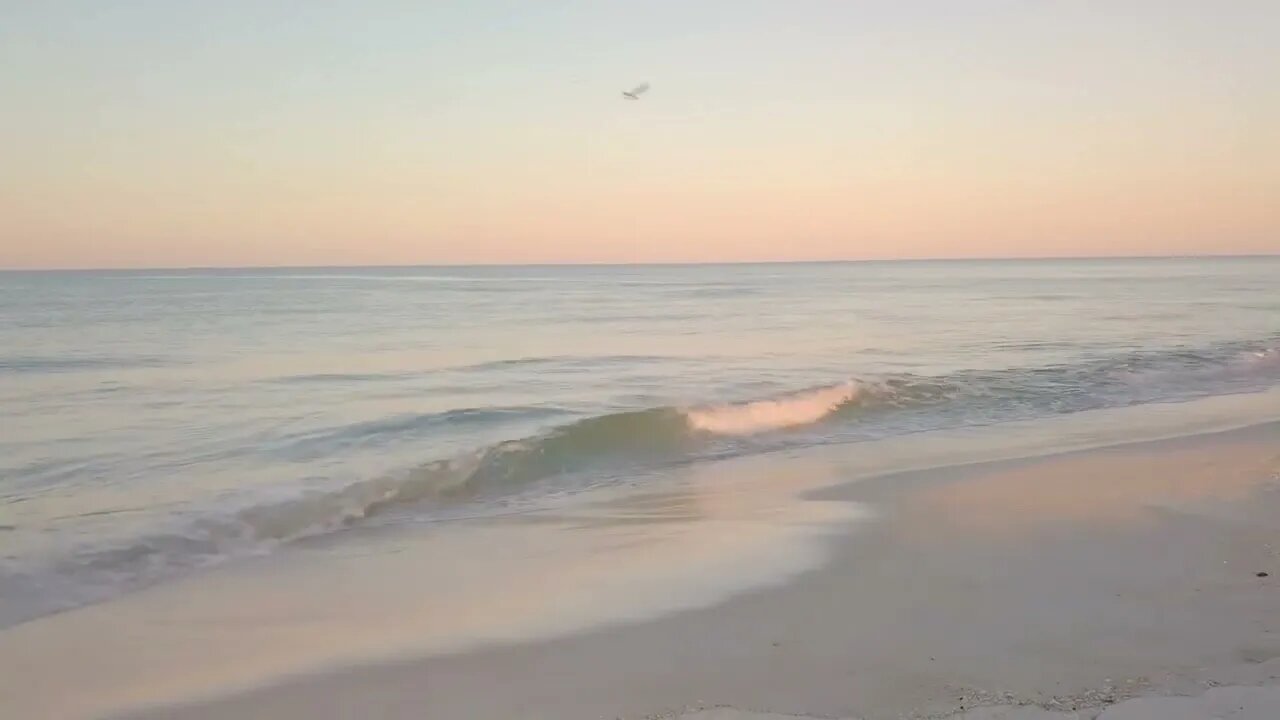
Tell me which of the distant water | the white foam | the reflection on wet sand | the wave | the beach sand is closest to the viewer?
the beach sand

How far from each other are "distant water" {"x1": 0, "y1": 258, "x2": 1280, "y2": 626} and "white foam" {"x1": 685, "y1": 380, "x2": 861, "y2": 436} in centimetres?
6

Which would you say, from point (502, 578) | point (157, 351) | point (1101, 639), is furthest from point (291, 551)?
point (157, 351)

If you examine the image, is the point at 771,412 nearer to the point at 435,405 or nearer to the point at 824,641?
the point at 435,405

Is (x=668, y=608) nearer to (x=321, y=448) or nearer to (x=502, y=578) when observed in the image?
(x=502, y=578)

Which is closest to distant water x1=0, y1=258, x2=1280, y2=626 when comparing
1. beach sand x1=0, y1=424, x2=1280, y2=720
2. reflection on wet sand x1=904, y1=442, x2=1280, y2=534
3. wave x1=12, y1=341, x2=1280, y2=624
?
wave x1=12, y1=341, x2=1280, y2=624

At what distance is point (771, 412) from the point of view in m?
14.2

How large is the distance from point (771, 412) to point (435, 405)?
4.92 metres

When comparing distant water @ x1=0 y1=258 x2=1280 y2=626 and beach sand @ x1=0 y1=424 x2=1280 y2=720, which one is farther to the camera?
distant water @ x1=0 y1=258 x2=1280 y2=626

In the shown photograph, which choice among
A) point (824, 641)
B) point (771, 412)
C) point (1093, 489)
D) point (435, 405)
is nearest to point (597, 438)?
point (771, 412)

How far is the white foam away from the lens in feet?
43.8

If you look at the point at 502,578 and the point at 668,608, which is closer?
the point at 668,608

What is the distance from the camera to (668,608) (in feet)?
19.2

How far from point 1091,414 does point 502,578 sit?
418 inches

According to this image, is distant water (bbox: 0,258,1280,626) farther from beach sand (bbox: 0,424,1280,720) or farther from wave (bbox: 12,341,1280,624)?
beach sand (bbox: 0,424,1280,720)
